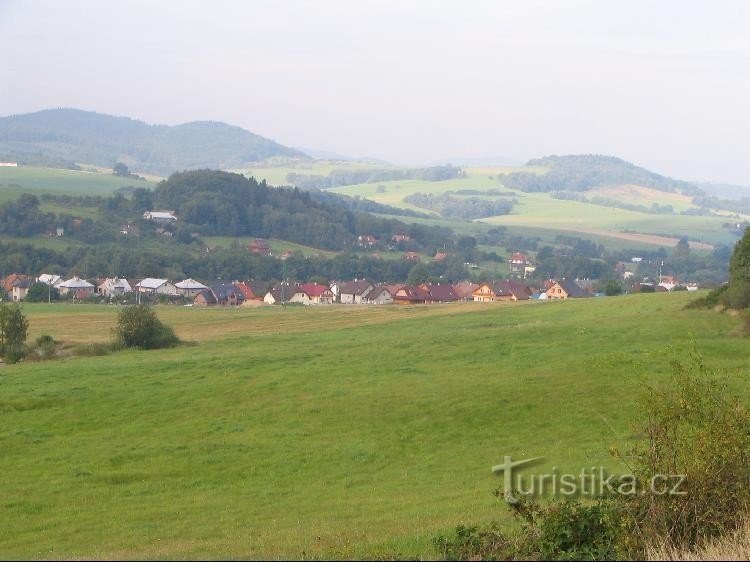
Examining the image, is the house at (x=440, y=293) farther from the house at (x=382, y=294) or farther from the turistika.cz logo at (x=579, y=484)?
the turistika.cz logo at (x=579, y=484)

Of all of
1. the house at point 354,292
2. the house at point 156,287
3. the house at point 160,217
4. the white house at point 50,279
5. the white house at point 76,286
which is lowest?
the house at point 354,292

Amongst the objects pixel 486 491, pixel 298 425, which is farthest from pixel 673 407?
pixel 298 425

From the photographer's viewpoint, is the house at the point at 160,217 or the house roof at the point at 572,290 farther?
the house at the point at 160,217

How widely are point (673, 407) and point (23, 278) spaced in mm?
112312

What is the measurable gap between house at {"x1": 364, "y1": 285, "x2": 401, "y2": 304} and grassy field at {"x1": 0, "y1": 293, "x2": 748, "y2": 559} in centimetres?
6195

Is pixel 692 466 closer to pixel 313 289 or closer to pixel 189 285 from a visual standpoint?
pixel 313 289

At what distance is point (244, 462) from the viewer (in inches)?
1046

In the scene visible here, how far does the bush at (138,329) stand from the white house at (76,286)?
5877 centimetres

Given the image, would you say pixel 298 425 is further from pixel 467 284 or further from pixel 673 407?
pixel 467 284

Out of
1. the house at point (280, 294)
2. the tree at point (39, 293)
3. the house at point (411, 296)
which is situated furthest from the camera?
the house at point (280, 294)

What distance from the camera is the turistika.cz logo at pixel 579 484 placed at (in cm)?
1495

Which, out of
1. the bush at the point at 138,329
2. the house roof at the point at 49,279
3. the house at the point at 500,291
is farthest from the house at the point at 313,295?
the bush at the point at 138,329

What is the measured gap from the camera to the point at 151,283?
392 ft

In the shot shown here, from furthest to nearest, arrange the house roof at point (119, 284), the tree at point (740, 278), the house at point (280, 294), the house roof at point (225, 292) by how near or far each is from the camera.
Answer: the house roof at point (119, 284) → the house roof at point (225, 292) → the house at point (280, 294) → the tree at point (740, 278)
